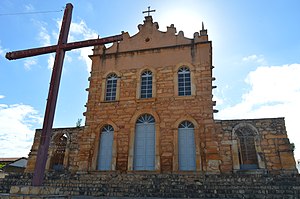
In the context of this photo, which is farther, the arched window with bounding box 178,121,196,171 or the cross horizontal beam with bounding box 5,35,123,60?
the arched window with bounding box 178,121,196,171

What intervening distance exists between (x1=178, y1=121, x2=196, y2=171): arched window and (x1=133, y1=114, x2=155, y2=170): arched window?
4.43ft

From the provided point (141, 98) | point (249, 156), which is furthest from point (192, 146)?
point (141, 98)

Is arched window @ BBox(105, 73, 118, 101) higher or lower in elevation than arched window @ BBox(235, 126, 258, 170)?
higher

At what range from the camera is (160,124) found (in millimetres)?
11844

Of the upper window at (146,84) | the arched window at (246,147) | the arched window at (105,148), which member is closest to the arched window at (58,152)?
the arched window at (105,148)

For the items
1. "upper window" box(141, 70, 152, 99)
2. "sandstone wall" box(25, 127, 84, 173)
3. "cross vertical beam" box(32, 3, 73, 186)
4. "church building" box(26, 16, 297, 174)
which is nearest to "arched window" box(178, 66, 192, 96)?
"church building" box(26, 16, 297, 174)

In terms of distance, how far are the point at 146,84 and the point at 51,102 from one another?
7.45m

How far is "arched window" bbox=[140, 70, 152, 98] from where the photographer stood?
42.0 feet

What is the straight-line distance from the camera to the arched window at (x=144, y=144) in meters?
11.5

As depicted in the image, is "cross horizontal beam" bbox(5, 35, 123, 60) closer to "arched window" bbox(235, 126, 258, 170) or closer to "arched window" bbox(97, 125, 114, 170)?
"arched window" bbox(97, 125, 114, 170)

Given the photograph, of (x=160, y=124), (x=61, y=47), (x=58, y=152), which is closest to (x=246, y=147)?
(x=160, y=124)

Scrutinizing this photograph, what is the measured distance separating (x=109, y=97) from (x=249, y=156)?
7928 mm

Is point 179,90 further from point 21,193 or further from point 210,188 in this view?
point 21,193

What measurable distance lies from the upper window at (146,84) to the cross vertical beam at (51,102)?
21.2 ft
